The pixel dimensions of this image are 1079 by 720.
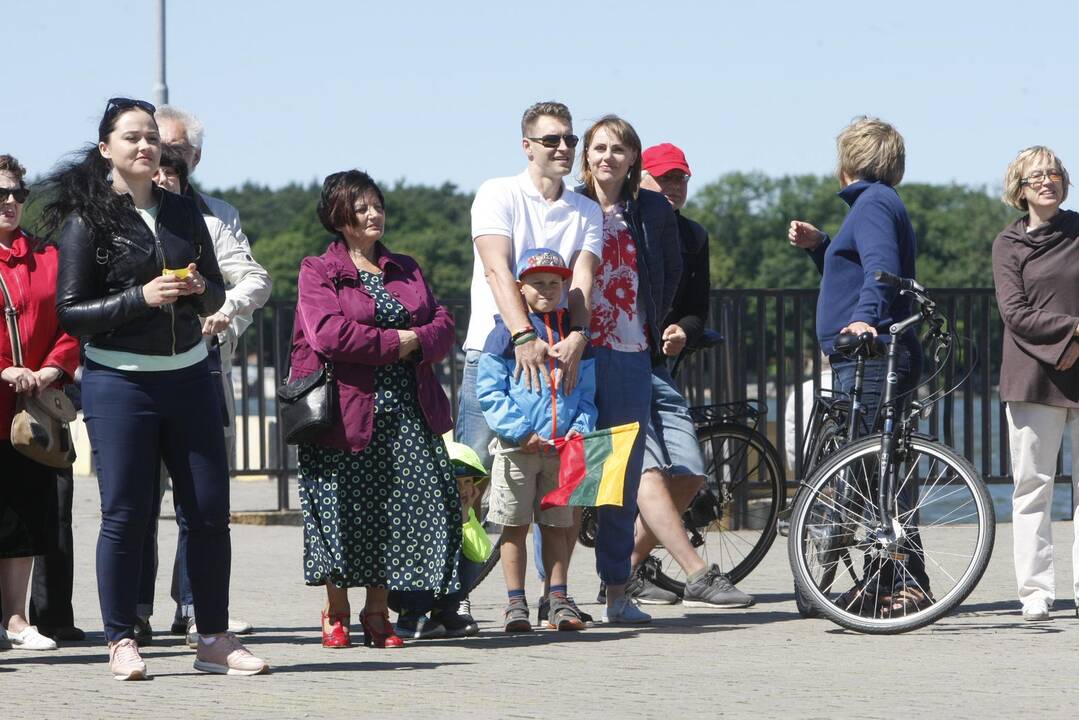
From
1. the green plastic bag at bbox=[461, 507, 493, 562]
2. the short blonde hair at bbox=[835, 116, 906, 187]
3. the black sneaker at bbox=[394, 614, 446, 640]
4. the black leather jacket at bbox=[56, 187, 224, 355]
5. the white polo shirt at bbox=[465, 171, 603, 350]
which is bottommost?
the black sneaker at bbox=[394, 614, 446, 640]

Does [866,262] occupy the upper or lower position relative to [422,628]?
upper

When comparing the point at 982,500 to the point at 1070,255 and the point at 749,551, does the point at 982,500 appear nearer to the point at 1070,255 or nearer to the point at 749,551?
the point at 1070,255

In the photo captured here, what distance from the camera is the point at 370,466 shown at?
6.65 meters

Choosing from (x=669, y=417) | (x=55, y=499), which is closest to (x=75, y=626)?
(x=55, y=499)

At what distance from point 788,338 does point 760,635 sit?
4778 millimetres

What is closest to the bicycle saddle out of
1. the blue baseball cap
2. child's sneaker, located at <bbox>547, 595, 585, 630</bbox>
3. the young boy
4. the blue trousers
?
the blue trousers

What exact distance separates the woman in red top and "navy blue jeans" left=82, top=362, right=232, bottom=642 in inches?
33.5

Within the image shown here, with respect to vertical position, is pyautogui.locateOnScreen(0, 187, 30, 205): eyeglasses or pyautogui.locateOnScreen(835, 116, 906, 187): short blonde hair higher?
pyautogui.locateOnScreen(835, 116, 906, 187): short blonde hair

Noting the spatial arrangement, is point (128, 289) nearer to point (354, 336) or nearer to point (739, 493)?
point (354, 336)

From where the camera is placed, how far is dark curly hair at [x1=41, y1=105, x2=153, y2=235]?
235 inches

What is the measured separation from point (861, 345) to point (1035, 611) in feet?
4.20

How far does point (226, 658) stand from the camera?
20.0 feet

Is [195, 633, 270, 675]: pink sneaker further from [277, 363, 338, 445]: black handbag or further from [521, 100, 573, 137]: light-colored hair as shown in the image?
[521, 100, 573, 137]: light-colored hair

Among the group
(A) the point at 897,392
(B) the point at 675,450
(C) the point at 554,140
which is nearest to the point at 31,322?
(C) the point at 554,140
